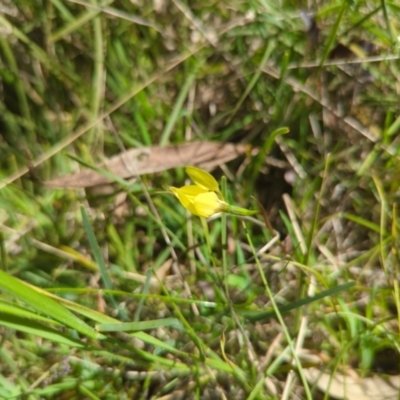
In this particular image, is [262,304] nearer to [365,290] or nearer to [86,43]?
[365,290]

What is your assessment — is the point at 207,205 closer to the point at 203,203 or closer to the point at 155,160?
the point at 203,203

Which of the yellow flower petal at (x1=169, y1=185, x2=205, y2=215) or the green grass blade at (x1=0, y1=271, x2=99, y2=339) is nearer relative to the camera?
the green grass blade at (x1=0, y1=271, x2=99, y2=339)

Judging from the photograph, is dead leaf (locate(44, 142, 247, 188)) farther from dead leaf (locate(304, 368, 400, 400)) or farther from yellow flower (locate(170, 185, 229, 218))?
dead leaf (locate(304, 368, 400, 400))

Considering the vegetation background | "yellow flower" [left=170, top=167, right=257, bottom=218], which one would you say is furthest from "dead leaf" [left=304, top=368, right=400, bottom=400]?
"yellow flower" [left=170, top=167, right=257, bottom=218]

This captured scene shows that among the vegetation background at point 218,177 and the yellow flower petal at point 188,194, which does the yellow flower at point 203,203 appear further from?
the vegetation background at point 218,177

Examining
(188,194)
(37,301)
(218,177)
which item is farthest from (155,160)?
(37,301)

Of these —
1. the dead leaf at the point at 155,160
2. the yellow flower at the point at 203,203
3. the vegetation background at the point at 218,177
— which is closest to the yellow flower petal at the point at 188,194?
the yellow flower at the point at 203,203
